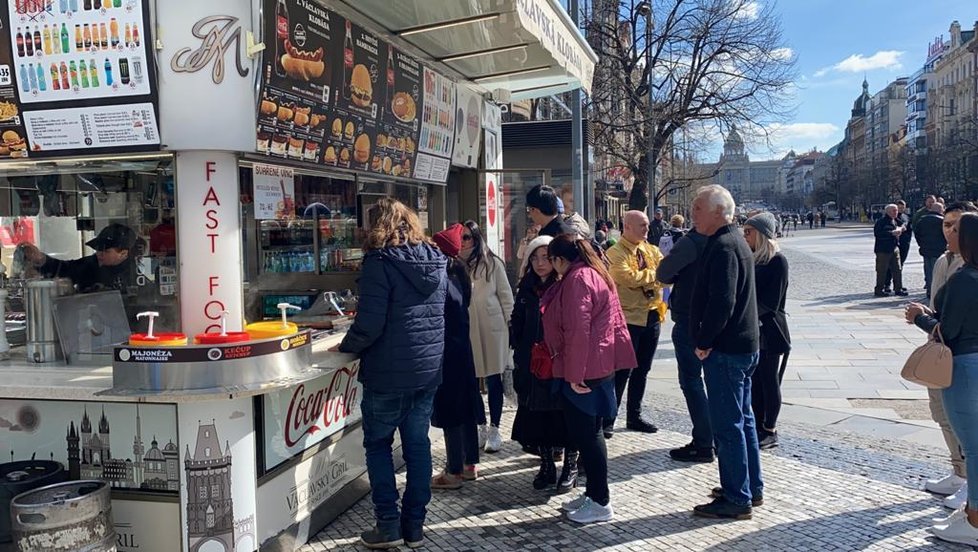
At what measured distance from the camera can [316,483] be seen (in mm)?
4242

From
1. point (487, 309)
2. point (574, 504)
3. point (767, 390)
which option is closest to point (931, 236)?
point (767, 390)

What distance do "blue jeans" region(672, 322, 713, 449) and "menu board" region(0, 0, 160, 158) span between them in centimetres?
366

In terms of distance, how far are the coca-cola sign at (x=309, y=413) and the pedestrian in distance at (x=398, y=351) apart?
0.39 metres

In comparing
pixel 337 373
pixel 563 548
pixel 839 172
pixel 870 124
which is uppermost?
pixel 870 124

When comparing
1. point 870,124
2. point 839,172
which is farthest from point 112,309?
Answer: point 870,124

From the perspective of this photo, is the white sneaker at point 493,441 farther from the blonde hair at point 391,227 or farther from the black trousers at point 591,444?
the blonde hair at point 391,227

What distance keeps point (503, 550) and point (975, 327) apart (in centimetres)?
268

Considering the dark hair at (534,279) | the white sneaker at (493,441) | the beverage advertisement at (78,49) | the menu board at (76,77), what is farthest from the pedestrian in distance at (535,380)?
the beverage advertisement at (78,49)

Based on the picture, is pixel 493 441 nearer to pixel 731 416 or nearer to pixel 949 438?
pixel 731 416

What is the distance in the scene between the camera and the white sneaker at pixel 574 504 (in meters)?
4.42

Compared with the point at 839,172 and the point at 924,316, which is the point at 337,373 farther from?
the point at 839,172

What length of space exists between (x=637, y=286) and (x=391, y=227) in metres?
2.52

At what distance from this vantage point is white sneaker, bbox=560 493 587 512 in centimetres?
442

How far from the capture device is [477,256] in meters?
5.19
